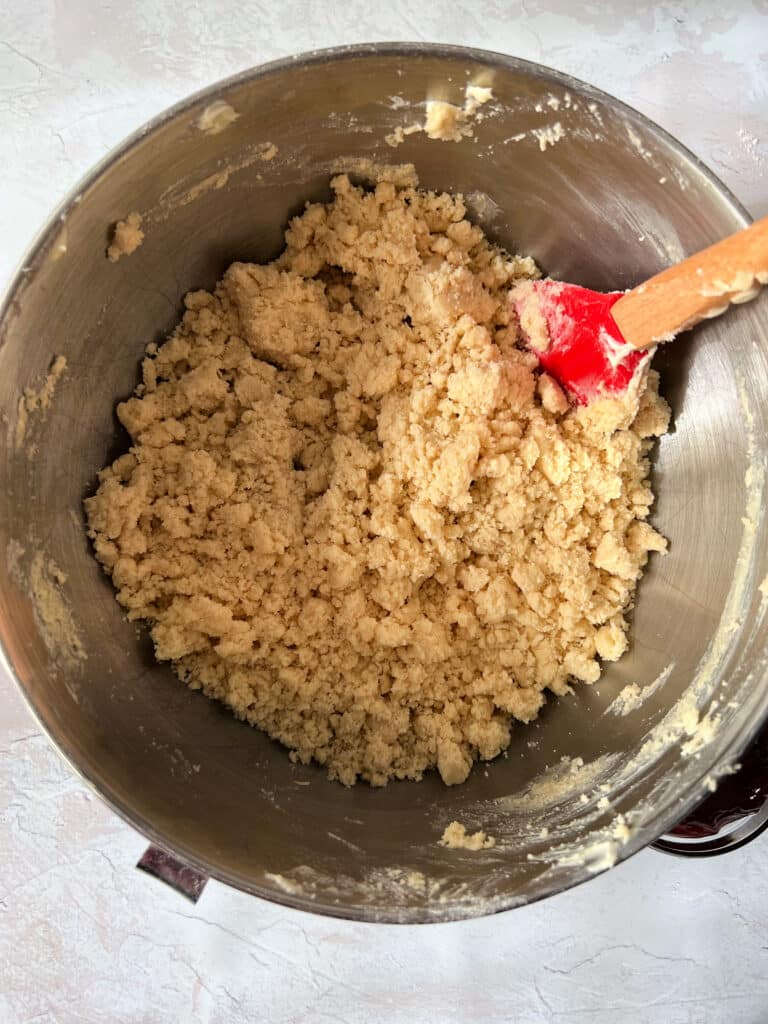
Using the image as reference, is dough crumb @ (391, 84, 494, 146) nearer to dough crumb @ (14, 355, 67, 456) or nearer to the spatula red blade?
the spatula red blade

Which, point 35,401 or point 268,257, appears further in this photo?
point 268,257

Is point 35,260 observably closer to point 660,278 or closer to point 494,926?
point 660,278

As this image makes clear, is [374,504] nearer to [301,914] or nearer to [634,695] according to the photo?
[634,695]

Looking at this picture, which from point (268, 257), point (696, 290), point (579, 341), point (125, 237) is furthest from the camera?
point (268, 257)

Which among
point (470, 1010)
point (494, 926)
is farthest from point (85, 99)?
point (470, 1010)

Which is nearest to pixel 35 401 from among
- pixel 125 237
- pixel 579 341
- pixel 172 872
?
pixel 125 237

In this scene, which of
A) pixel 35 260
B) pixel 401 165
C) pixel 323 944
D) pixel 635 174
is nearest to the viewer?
pixel 35 260

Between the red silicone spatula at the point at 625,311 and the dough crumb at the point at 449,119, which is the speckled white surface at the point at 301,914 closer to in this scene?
the dough crumb at the point at 449,119
